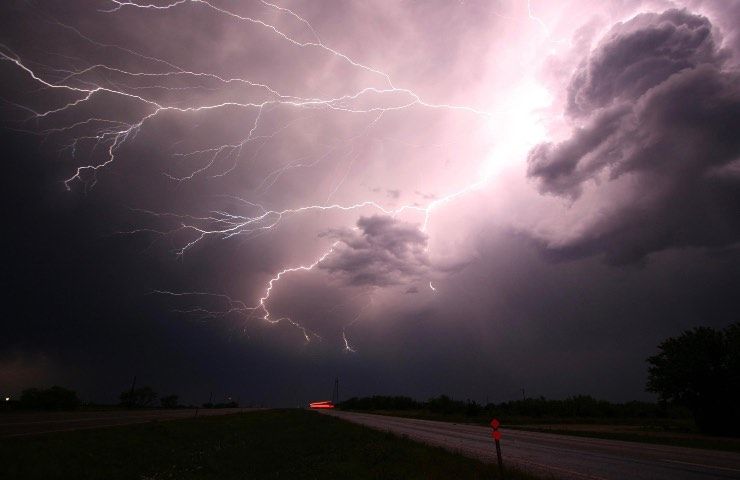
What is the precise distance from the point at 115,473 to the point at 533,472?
1294cm

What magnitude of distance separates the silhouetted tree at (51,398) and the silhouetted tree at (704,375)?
230ft

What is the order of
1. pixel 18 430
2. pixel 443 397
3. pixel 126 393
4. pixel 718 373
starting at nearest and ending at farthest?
pixel 18 430, pixel 718 373, pixel 443 397, pixel 126 393

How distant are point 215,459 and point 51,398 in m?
60.7

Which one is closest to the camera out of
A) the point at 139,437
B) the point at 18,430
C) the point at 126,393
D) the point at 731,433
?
the point at 18,430

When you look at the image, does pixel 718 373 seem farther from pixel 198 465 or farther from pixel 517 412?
pixel 517 412

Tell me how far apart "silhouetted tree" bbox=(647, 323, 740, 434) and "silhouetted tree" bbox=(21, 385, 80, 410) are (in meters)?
70.2

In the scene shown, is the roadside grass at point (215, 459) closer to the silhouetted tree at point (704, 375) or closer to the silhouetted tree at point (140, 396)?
the silhouetted tree at point (704, 375)

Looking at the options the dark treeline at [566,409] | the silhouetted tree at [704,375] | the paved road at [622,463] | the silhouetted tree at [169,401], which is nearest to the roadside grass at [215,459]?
the paved road at [622,463]

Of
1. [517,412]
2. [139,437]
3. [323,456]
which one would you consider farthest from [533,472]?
[517,412]

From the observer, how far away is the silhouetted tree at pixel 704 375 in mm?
28828

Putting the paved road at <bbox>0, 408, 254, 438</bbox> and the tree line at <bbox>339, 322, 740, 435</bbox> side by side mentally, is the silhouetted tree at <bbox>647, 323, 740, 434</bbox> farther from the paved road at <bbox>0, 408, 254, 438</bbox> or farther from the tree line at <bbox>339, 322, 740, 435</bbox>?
the paved road at <bbox>0, 408, 254, 438</bbox>

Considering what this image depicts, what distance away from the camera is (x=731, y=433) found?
28.0 m

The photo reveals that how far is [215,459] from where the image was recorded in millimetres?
18078

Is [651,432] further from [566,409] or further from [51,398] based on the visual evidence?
[51,398]
